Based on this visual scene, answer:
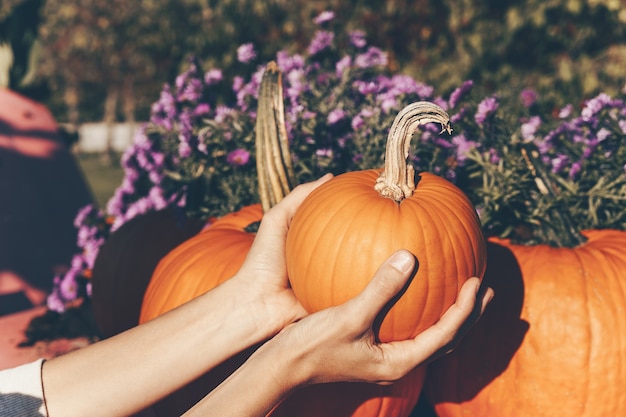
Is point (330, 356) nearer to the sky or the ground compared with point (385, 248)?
nearer to the ground

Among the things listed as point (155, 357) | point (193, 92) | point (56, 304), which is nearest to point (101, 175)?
point (56, 304)

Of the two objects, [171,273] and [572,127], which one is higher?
[572,127]

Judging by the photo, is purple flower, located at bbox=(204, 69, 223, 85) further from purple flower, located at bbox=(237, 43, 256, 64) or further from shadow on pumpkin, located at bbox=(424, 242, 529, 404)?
shadow on pumpkin, located at bbox=(424, 242, 529, 404)

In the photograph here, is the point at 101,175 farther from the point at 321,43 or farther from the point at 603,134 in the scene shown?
the point at 603,134

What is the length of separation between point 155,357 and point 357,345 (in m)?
0.64

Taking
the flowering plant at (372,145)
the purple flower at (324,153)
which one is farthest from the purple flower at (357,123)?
the purple flower at (324,153)

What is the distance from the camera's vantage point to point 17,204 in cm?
386

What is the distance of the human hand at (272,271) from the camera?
190 centimetres

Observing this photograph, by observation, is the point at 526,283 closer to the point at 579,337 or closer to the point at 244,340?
the point at 579,337

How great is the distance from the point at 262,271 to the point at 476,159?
87 centimetres

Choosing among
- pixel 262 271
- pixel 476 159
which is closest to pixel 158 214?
pixel 262 271

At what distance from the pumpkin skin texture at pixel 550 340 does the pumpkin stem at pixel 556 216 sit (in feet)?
0.19

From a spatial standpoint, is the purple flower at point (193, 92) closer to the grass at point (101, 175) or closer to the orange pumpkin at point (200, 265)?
the orange pumpkin at point (200, 265)

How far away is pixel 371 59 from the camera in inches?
113
